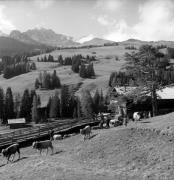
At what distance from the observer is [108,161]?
94.8 ft

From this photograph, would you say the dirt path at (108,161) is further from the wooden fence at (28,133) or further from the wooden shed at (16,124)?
the wooden shed at (16,124)

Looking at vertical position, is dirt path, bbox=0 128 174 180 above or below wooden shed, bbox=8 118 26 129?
above

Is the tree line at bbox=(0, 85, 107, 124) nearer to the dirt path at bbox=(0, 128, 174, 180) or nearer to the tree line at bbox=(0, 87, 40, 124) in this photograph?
the tree line at bbox=(0, 87, 40, 124)

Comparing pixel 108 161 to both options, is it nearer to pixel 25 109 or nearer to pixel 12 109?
pixel 12 109

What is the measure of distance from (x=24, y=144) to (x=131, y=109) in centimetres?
2675

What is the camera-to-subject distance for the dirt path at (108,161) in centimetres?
2516

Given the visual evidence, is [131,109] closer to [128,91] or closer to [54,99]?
[128,91]

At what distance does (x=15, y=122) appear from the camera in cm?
14762

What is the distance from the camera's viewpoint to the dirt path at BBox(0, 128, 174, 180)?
82.5 ft

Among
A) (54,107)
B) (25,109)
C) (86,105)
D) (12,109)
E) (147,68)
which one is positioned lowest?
(25,109)

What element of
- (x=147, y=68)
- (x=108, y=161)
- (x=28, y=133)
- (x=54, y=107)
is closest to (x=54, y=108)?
(x=54, y=107)

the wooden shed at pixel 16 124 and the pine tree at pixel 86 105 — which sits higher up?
the pine tree at pixel 86 105

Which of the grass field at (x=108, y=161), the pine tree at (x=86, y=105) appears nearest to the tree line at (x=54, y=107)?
the pine tree at (x=86, y=105)

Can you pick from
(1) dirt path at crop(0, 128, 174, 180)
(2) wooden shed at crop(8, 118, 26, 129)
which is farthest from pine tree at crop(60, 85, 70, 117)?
(1) dirt path at crop(0, 128, 174, 180)
